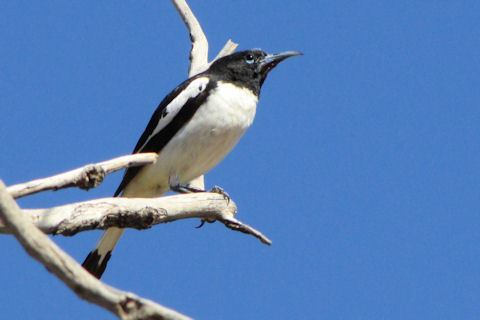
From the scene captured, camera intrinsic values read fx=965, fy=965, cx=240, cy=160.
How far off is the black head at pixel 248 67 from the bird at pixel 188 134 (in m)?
0.01

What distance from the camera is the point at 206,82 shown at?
7809 mm

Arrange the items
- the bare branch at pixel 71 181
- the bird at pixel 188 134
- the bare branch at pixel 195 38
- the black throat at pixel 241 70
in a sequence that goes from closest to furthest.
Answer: the bare branch at pixel 71 181
the bird at pixel 188 134
the black throat at pixel 241 70
the bare branch at pixel 195 38

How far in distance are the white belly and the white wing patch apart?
13 cm

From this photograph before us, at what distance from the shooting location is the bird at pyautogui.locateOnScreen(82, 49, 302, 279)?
7609 millimetres

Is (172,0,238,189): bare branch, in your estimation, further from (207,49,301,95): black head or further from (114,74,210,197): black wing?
(114,74,210,197): black wing

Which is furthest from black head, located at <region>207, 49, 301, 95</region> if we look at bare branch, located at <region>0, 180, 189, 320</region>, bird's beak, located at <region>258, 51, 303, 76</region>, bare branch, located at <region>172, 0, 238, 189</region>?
bare branch, located at <region>0, 180, 189, 320</region>

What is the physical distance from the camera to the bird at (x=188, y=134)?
7609 mm

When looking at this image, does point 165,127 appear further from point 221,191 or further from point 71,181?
point 71,181

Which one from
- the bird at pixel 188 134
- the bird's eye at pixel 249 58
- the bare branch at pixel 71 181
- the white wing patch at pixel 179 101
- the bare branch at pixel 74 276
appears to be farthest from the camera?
the bird's eye at pixel 249 58

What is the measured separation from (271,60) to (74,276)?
14.4ft

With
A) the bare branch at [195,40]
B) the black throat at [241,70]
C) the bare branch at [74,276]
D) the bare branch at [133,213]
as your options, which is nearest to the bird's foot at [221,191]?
the bare branch at [133,213]

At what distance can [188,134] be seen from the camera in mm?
7633

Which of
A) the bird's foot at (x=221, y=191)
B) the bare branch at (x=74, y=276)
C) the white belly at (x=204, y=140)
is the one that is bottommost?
the bare branch at (x=74, y=276)

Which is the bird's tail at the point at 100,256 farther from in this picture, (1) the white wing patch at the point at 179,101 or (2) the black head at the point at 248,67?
(2) the black head at the point at 248,67
